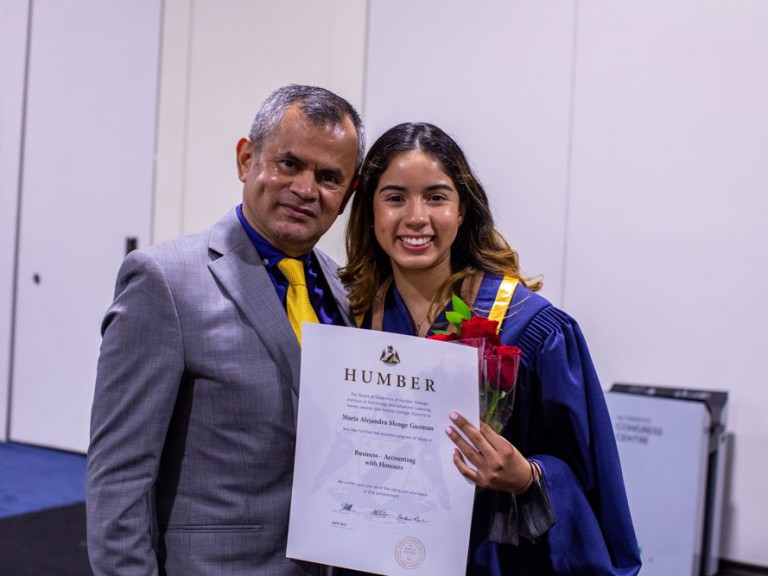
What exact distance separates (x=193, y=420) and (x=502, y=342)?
0.62 meters

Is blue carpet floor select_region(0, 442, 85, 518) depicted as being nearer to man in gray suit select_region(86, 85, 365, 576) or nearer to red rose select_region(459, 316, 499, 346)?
man in gray suit select_region(86, 85, 365, 576)

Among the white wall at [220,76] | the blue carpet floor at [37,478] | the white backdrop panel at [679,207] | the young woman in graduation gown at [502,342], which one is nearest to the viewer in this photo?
the young woman in graduation gown at [502,342]

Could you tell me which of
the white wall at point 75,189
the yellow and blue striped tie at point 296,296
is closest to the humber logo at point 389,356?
the yellow and blue striped tie at point 296,296

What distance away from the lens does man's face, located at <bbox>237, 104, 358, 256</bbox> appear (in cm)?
166

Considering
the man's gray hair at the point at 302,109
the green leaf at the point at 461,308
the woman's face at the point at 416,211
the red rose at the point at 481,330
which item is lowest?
the red rose at the point at 481,330

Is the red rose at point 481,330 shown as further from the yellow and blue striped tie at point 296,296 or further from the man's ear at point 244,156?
the man's ear at point 244,156

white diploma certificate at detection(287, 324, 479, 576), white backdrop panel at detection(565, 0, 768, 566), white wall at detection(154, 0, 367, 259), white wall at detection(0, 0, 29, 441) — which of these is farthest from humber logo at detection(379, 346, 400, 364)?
white wall at detection(0, 0, 29, 441)

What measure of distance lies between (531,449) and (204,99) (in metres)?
4.34

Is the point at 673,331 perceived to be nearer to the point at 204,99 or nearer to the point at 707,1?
the point at 707,1

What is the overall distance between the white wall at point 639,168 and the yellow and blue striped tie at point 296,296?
266 cm

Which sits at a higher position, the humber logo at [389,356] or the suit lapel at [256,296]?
the suit lapel at [256,296]

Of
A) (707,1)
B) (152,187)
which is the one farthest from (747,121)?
(152,187)

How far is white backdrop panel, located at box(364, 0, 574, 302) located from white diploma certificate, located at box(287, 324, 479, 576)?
114 inches

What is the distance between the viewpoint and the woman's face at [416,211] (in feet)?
5.64
